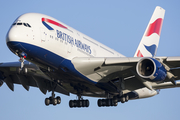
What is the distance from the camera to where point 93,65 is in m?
25.1

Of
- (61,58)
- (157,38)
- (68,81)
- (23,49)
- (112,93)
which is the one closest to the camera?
(23,49)

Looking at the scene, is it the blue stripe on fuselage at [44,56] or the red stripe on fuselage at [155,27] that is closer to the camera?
the blue stripe on fuselage at [44,56]

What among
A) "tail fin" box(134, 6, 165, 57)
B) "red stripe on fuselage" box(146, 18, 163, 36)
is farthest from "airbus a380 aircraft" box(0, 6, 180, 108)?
"red stripe on fuselage" box(146, 18, 163, 36)

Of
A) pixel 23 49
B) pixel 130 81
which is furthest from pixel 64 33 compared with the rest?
pixel 130 81

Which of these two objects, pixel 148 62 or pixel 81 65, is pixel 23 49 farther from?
pixel 148 62

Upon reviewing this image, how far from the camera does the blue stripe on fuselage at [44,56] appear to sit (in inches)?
867

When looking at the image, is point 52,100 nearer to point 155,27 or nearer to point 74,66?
point 74,66

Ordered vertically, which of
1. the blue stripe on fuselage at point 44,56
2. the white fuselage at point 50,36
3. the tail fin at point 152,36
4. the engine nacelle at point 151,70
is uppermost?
the tail fin at point 152,36

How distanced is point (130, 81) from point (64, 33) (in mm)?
7607

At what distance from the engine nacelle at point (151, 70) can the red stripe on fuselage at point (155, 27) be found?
688 inches

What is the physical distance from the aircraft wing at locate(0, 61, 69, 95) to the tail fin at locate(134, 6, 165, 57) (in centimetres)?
1189

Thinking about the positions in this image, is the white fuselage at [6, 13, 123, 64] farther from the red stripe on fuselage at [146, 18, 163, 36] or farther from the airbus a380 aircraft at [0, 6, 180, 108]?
the red stripe on fuselage at [146, 18, 163, 36]

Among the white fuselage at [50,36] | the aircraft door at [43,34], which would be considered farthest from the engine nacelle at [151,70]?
the aircraft door at [43,34]

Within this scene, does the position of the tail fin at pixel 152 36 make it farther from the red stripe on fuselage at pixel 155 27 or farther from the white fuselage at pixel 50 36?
the white fuselage at pixel 50 36
